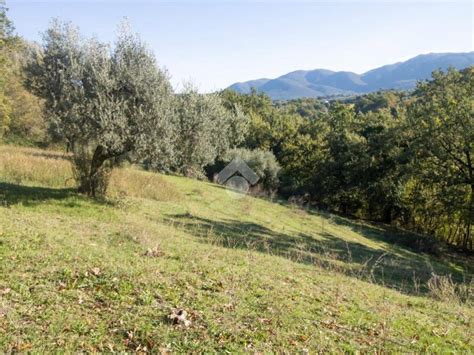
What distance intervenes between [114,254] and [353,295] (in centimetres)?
564

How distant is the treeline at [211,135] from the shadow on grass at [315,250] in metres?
3.38

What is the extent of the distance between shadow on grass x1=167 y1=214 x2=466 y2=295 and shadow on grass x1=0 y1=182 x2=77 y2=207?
4495 millimetres

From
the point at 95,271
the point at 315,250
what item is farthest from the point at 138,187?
the point at 95,271

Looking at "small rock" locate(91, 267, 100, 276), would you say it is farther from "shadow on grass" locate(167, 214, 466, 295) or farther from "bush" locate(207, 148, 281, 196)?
"bush" locate(207, 148, 281, 196)

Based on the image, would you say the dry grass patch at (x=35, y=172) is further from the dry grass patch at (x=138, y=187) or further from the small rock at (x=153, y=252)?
the small rock at (x=153, y=252)

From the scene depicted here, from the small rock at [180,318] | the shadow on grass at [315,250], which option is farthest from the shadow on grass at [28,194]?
the small rock at [180,318]

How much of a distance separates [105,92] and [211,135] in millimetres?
8091

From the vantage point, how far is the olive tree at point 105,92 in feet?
40.0

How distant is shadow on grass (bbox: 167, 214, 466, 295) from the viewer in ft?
37.9

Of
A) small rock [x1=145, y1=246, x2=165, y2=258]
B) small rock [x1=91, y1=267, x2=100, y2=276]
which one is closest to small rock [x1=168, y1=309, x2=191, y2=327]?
small rock [x1=91, y1=267, x2=100, y2=276]

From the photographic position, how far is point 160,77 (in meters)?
13.2

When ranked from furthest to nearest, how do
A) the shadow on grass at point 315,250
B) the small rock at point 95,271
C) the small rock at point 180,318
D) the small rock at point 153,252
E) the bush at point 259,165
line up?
the bush at point 259,165
the shadow on grass at point 315,250
the small rock at point 153,252
the small rock at point 95,271
the small rock at point 180,318

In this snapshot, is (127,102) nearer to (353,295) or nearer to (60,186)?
(60,186)

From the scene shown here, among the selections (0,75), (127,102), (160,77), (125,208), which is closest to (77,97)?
(127,102)
